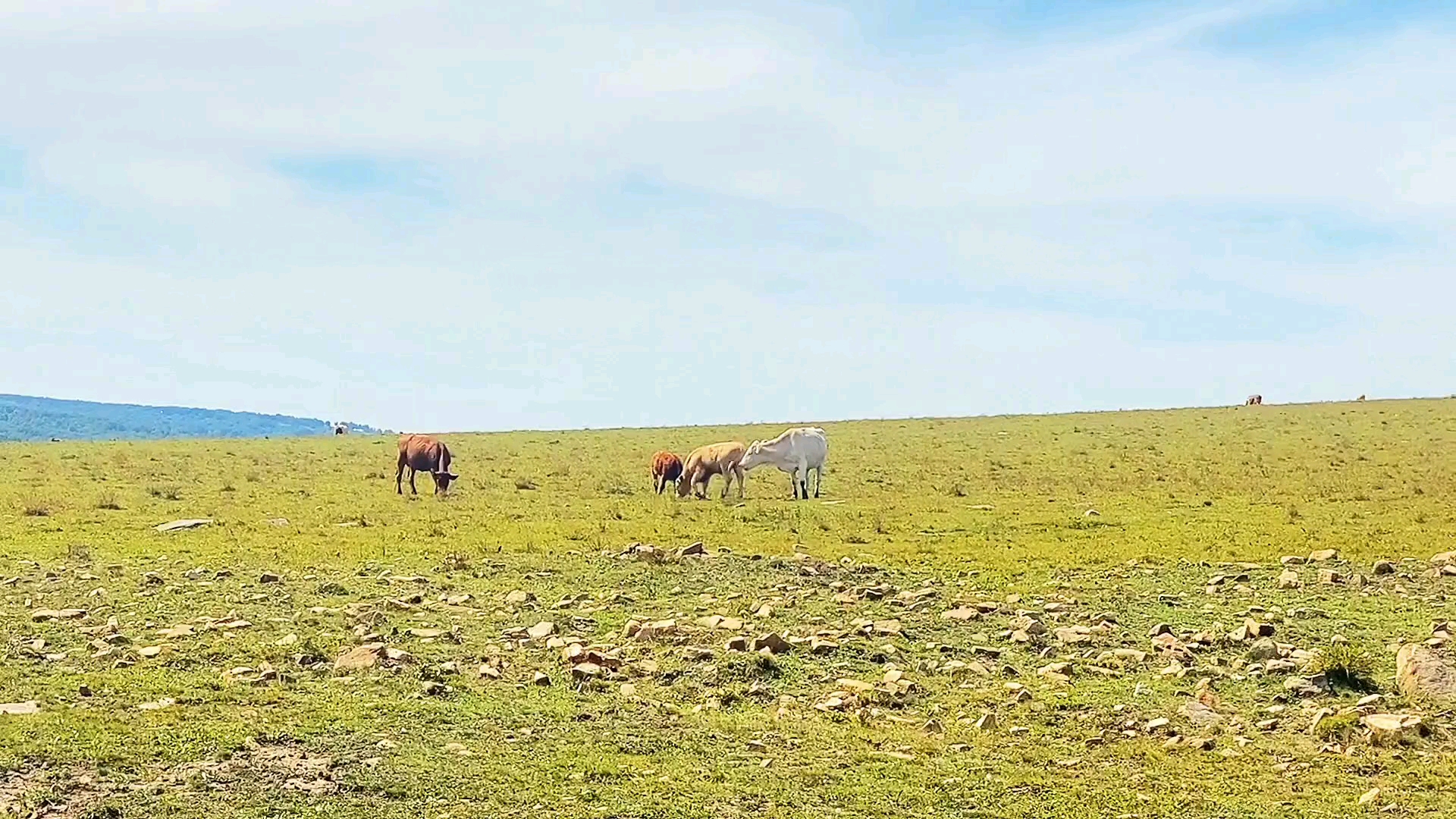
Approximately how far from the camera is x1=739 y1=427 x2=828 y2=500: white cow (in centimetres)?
2981

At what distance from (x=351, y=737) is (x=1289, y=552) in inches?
512

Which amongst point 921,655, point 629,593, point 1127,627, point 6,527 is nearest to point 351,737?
point 921,655

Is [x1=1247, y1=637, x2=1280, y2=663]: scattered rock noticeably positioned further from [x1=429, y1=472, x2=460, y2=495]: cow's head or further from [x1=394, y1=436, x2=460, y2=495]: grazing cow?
[x1=394, y1=436, x2=460, y2=495]: grazing cow

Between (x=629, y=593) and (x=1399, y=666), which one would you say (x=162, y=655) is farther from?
(x=1399, y=666)

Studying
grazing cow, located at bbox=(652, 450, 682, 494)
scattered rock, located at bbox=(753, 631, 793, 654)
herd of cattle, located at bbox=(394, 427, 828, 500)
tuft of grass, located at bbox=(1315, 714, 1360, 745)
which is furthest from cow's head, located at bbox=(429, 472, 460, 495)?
tuft of grass, located at bbox=(1315, 714, 1360, 745)

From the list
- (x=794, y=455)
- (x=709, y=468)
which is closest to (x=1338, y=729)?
(x=709, y=468)

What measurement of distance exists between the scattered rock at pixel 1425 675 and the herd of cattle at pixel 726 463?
61.5ft

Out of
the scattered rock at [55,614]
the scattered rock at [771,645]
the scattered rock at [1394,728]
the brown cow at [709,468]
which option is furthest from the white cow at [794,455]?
the scattered rock at [1394,728]

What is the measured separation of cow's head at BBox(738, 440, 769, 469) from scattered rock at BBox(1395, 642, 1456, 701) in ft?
65.6

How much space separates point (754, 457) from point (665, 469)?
2.06 meters

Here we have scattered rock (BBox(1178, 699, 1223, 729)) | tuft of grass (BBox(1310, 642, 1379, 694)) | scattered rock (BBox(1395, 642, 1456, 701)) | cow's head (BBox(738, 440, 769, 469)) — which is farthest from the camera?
cow's head (BBox(738, 440, 769, 469))

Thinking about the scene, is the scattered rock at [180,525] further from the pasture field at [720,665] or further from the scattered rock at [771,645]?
the scattered rock at [771,645]

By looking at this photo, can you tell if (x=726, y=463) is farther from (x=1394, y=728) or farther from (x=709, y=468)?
(x=1394, y=728)

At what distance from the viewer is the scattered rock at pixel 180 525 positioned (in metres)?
21.8
